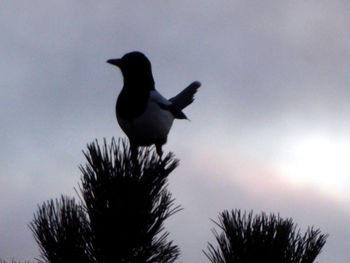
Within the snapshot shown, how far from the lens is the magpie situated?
13.7 feet

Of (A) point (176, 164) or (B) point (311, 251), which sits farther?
(A) point (176, 164)

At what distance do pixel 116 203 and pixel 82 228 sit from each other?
0.18 metres

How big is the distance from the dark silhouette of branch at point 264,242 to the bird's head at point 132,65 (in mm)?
2320

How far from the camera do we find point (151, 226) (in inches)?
89.7

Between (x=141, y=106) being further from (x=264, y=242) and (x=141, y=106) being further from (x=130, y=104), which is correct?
(x=264, y=242)

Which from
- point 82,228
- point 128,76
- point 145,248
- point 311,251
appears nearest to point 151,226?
point 145,248

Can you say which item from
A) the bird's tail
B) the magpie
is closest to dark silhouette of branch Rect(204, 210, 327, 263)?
the magpie

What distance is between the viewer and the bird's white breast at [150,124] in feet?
13.7

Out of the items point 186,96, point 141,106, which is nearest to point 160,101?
point 141,106

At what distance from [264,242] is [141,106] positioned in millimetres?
2294

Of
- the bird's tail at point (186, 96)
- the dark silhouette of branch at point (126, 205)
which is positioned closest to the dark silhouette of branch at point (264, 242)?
the dark silhouette of branch at point (126, 205)

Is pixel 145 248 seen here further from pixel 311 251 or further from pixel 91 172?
pixel 311 251

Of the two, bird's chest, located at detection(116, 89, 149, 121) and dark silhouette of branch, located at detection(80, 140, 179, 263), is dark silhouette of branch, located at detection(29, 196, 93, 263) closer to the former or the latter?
dark silhouette of branch, located at detection(80, 140, 179, 263)

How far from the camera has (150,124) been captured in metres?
4.30
